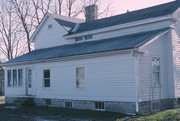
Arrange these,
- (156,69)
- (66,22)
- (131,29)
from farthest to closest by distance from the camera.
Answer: (66,22) → (131,29) → (156,69)

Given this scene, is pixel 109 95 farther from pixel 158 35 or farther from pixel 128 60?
pixel 158 35

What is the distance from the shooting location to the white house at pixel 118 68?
1669 centimetres

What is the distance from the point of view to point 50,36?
26.9 meters

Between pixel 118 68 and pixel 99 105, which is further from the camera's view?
pixel 99 105

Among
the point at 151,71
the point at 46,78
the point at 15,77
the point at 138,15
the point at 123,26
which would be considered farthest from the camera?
the point at 15,77

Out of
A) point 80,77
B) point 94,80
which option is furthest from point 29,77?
point 94,80

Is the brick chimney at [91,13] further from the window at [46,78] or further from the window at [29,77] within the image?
the window at [46,78]

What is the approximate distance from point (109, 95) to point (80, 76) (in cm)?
286

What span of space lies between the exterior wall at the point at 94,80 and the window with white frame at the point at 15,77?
2153 millimetres

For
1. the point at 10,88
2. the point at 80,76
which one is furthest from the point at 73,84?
the point at 10,88

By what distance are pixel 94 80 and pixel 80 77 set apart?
145 cm

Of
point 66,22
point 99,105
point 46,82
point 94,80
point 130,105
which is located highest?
point 66,22

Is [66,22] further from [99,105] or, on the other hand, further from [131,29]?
[99,105]

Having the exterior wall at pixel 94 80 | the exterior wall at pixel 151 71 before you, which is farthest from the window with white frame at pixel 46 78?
the exterior wall at pixel 151 71
